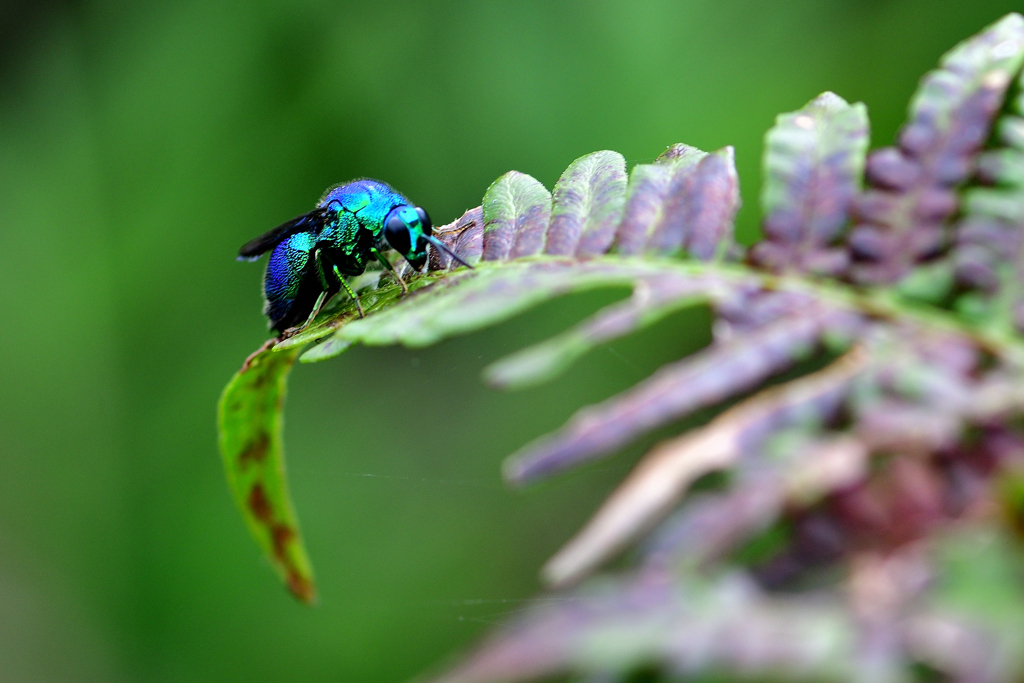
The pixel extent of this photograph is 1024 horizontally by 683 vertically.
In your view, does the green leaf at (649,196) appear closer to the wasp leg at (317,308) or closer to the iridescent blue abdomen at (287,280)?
the wasp leg at (317,308)

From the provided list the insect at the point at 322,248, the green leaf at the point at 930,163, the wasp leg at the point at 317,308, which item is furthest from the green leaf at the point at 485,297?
the insect at the point at 322,248

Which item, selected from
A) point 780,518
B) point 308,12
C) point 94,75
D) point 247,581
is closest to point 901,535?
point 780,518

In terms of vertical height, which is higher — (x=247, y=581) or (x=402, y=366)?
(x=402, y=366)

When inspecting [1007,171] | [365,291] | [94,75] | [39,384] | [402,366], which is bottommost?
[402,366]

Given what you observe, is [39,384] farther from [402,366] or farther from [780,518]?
[780,518]

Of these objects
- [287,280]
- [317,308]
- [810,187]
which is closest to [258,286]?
[287,280]

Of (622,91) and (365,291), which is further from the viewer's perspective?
(622,91)

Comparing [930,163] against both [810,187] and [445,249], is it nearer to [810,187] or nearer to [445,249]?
[810,187]
